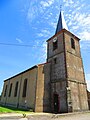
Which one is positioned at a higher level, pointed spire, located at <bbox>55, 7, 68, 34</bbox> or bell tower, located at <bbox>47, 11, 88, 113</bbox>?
pointed spire, located at <bbox>55, 7, 68, 34</bbox>

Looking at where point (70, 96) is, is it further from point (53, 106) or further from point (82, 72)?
point (82, 72)

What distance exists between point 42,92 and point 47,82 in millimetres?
1948

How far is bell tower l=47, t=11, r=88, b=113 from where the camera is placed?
51.4 feet

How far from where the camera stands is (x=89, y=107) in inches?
728

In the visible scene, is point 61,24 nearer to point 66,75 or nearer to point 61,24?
point 61,24

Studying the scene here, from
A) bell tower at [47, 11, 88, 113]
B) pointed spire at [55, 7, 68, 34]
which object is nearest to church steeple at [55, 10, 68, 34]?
pointed spire at [55, 7, 68, 34]

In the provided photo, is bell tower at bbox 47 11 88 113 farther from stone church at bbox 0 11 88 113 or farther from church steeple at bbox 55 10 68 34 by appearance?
church steeple at bbox 55 10 68 34

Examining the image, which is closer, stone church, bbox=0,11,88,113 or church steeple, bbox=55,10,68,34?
stone church, bbox=0,11,88,113

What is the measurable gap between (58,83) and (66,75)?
1818 mm

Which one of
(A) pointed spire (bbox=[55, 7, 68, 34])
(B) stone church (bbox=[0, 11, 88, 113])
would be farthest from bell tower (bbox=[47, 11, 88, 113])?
(A) pointed spire (bbox=[55, 7, 68, 34])

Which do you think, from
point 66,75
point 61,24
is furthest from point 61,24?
point 66,75

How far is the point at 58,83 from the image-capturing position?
17266mm

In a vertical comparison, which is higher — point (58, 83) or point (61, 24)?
point (61, 24)

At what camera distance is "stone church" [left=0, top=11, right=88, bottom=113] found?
15.7 metres
